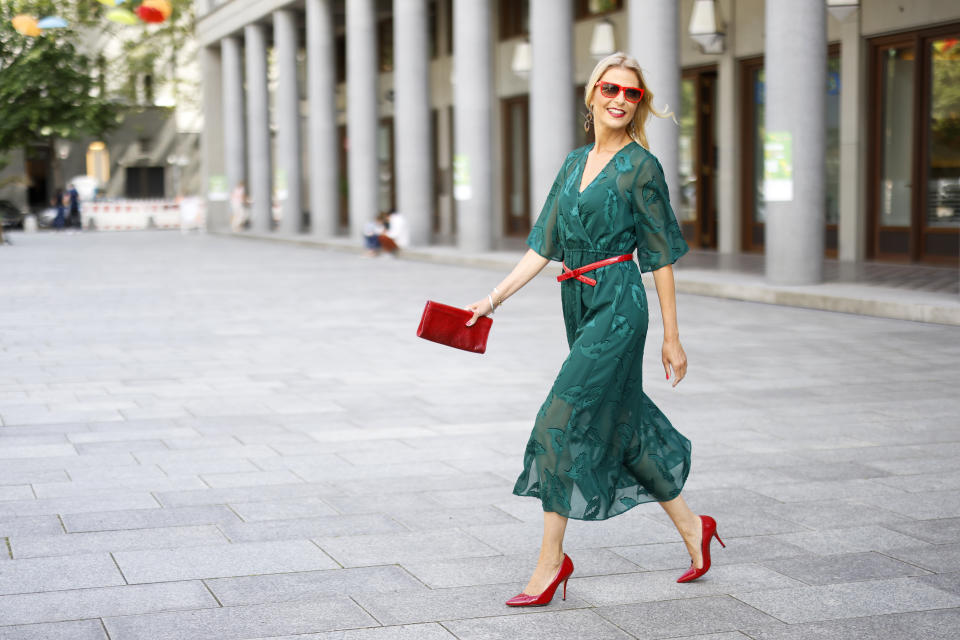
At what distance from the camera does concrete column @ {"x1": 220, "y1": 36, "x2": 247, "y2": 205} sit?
4038cm

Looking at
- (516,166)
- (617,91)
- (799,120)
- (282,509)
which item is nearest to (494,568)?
(282,509)

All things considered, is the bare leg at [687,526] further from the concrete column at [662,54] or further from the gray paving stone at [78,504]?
the concrete column at [662,54]

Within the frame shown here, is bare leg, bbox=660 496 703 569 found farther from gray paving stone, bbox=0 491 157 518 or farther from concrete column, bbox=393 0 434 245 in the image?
concrete column, bbox=393 0 434 245

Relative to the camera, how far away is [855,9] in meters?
17.7

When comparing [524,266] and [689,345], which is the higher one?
[524,266]

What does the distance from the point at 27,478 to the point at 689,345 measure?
6.41m

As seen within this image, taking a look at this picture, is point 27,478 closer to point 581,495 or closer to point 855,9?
point 581,495

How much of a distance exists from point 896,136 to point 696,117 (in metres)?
5.16

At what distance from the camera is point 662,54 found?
17.9 m

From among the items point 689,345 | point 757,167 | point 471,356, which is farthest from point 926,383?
point 757,167

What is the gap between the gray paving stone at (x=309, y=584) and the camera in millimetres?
4547

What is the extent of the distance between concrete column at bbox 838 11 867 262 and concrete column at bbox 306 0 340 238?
14785 millimetres

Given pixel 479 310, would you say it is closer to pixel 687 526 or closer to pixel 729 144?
pixel 687 526

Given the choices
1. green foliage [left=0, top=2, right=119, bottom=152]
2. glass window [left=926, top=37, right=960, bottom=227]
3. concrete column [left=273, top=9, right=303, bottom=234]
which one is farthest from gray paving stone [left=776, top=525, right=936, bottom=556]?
green foliage [left=0, top=2, right=119, bottom=152]
